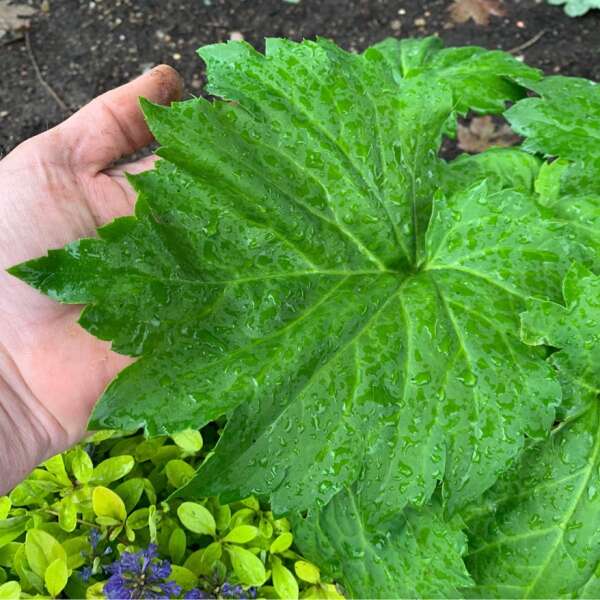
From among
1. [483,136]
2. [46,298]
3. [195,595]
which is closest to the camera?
[46,298]

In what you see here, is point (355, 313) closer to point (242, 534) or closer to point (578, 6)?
point (242, 534)

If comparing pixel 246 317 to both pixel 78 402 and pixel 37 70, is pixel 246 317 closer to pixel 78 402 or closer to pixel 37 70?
pixel 78 402

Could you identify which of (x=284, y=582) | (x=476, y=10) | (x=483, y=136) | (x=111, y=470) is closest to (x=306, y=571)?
(x=284, y=582)

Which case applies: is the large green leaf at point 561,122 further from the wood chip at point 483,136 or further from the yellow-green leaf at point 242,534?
the wood chip at point 483,136

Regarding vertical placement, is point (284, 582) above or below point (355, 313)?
below

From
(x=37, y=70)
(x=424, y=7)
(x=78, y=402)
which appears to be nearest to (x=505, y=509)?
(x=78, y=402)

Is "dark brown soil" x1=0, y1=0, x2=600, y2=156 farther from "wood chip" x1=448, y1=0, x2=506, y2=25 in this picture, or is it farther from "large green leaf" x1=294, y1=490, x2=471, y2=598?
"large green leaf" x1=294, y1=490, x2=471, y2=598

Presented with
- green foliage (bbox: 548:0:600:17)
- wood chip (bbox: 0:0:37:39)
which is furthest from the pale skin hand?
green foliage (bbox: 548:0:600:17)

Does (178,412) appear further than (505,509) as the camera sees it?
No
